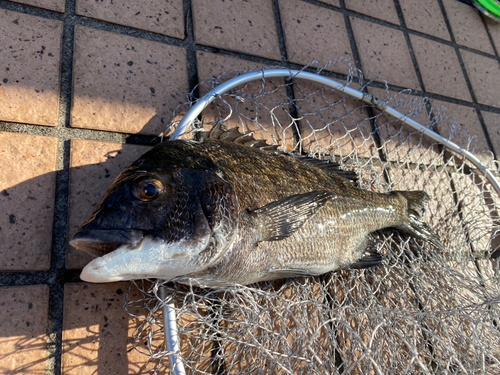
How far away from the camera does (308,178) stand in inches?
47.0

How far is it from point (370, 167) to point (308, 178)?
1.86 ft

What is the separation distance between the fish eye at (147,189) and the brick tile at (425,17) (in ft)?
6.94

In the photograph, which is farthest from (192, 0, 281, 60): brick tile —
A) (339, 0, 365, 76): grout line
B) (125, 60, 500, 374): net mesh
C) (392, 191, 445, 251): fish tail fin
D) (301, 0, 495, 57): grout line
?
(392, 191, 445, 251): fish tail fin

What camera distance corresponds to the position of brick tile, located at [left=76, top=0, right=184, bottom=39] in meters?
1.31

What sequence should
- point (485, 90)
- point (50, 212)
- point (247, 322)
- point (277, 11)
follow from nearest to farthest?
point (247, 322), point (50, 212), point (277, 11), point (485, 90)

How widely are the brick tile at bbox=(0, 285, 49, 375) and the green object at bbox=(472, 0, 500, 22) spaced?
3.33 meters

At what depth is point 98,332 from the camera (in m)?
1.01

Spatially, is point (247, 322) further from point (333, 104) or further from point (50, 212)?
point (333, 104)

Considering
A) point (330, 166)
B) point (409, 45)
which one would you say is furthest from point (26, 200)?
point (409, 45)

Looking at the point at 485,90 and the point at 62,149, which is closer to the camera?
the point at 62,149

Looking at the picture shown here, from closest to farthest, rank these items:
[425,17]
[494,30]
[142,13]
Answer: [142,13]
[425,17]
[494,30]

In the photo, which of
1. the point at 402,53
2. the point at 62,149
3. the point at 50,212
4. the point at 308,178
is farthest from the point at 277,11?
the point at 50,212

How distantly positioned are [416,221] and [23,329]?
150 cm

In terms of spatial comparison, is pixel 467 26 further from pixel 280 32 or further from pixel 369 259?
pixel 369 259
